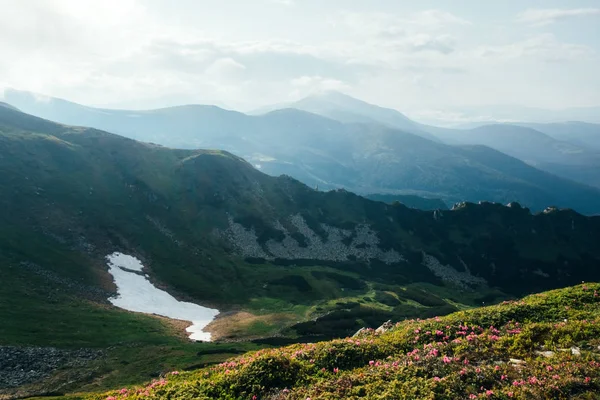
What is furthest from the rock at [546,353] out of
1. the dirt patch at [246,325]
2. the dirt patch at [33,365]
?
the dirt patch at [246,325]

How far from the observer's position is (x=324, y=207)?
190 metres

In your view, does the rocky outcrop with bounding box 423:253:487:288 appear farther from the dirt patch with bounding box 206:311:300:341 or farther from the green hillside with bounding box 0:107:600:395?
the dirt patch with bounding box 206:311:300:341

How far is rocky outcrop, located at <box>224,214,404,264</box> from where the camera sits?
490 feet

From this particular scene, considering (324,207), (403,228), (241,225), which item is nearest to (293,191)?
(324,207)

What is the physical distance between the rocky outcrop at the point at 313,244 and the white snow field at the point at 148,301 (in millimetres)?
44059

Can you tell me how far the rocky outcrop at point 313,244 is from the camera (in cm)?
14950

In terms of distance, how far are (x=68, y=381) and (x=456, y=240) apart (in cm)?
17092

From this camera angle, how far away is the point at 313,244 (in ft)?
531

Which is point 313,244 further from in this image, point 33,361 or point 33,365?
point 33,365

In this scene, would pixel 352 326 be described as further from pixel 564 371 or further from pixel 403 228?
pixel 403 228

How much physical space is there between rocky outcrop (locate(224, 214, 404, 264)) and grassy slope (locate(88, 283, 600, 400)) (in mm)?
122472

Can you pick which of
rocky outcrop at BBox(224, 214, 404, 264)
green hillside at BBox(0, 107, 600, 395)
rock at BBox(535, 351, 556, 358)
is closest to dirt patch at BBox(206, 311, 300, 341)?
green hillside at BBox(0, 107, 600, 395)

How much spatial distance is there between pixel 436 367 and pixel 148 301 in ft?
297

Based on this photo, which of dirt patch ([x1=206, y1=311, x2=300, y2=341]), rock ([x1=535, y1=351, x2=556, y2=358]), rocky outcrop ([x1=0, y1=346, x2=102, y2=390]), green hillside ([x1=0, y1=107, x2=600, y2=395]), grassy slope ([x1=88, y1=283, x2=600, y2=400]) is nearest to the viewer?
grassy slope ([x1=88, y1=283, x2=600, y2=400])
